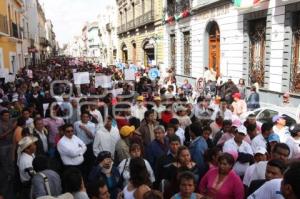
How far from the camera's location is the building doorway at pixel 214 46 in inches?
766

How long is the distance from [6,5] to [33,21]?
2966cm

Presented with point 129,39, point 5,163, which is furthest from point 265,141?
point 129,39

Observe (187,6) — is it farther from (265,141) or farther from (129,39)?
(129,39)

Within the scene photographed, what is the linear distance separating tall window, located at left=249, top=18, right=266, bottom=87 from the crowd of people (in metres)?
5.23

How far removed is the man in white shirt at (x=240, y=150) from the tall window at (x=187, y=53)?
726 inches

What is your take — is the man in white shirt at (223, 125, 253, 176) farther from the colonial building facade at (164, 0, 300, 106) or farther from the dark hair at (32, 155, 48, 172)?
the colonial building facade at (164, 0, 300, 106)

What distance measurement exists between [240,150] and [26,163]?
117 inches

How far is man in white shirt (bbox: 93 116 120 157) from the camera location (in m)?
6.39

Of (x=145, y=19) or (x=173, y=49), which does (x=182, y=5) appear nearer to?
(x=173, y=49)

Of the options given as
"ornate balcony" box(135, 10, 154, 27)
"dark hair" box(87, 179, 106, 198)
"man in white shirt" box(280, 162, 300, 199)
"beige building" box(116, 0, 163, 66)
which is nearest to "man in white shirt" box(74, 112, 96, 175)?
"dark hair" box(87, 179, 106, 198)

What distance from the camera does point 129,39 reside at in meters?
44.3

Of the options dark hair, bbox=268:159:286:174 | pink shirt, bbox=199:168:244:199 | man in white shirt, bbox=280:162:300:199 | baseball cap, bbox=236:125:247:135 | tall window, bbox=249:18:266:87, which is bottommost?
pink shirt, bbox=199:168:244:199

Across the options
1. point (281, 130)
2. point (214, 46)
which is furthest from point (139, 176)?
point (214, 46)

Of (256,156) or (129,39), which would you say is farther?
(129,39)
